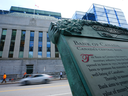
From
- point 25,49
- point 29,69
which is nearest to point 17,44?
point 25,49

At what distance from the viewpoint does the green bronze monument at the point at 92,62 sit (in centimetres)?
123

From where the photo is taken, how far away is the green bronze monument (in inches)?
48.5

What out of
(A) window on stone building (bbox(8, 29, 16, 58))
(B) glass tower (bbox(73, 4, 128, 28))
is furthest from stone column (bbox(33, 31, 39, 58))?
(B) glass tower (bbox(73, 4, 128, 28))

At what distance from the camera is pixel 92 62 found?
5.08ft

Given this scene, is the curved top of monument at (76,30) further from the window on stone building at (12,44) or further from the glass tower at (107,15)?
the glass tower at (107,15)

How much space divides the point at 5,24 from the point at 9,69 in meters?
13.0

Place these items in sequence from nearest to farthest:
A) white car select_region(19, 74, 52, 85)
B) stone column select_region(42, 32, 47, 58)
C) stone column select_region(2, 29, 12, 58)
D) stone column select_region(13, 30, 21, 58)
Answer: white car select_region(19, 74, 52, 85)
stone column select_region(2, 29, 12, 58)
stone column select_region(13, 30, 21, 58)
stone column select_region(42, 32, 47, 58)

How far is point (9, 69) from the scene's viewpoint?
717 inches

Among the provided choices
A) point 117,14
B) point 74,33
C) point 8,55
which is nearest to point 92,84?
point 74,33

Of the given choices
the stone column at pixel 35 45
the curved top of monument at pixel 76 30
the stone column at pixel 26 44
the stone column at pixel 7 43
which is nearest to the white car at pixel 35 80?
the curved top of monument at pixel 76 30

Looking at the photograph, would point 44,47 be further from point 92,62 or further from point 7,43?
point 92,62

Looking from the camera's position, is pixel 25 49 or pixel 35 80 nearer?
pixel 35 80

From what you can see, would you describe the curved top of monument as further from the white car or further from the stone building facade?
the stone building facade

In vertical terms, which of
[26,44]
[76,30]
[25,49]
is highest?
[26,44]
